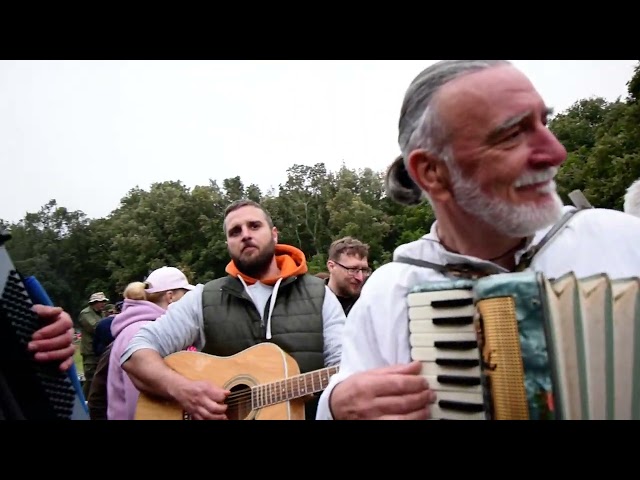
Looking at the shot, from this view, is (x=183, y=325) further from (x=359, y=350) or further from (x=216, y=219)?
(x=359, y=350)

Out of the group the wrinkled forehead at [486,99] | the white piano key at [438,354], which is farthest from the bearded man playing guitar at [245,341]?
the wrinkled forehead at [486,99]

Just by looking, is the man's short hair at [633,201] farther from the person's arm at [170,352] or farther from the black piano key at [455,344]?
the person's arm at [170,352]

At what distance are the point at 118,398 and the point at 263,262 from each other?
0.87 m

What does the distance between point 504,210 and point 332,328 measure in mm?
991

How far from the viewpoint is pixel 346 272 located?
234 cm

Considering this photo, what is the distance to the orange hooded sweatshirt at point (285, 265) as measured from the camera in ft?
6.78

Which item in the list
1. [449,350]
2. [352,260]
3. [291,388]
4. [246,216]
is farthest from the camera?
[352,260]

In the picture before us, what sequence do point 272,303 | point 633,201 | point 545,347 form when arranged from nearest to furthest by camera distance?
1. point 545,347
2. point 633,201
3. point 272,303

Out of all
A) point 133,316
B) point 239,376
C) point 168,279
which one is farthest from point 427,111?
point 133,316

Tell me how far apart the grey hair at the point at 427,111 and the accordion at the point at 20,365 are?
3.58ft

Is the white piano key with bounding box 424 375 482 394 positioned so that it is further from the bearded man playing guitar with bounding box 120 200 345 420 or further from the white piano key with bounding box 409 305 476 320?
the bearded man playing guitar with bounding box 120 200 345 420

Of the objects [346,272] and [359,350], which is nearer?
[359,350]
